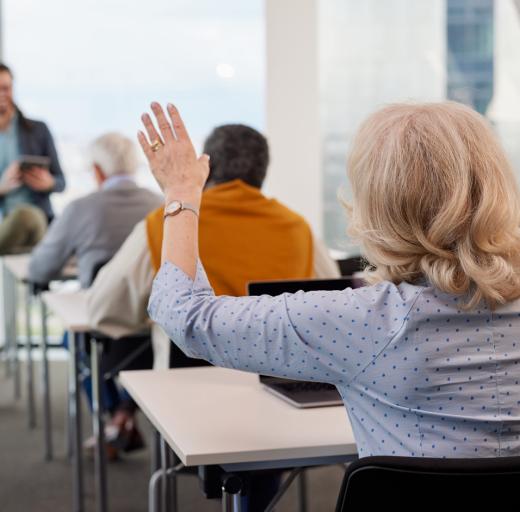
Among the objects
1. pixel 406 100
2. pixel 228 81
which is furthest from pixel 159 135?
pixel 228 81

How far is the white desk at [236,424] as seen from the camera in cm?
164

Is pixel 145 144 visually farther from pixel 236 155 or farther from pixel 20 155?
pixel 20 155

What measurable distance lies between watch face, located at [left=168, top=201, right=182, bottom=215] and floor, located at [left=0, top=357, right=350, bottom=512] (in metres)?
2.09

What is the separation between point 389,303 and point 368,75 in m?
4.88

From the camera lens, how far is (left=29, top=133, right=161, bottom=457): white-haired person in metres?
3.86

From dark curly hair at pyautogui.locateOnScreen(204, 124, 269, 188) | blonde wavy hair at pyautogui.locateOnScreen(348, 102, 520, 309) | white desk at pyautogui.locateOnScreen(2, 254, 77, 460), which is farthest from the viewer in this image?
white desk at pyautogui.locateOnScreen(2, 254, 77, 460)

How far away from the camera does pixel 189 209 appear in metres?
1.55

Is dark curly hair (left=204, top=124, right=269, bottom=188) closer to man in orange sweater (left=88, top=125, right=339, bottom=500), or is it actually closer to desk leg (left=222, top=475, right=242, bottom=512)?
man in orange sweater (left=88, top=125, right=339, bottom=500)

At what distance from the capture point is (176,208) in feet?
5.08

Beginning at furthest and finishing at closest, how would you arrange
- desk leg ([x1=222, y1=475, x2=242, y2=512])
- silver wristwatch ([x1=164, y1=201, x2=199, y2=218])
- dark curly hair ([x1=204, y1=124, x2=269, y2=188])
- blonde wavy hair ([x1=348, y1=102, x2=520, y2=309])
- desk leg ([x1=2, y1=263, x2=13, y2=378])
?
desk leg ([x1=2, y1=263, x2=13, y2=378]), dark curly hair ([x1=204, y1=124, x2=269, y2=188]), desk leg ([x1=222, y1=475, x2=242, y2=512]), silver wristwatch ([x1=164, y1=201, x2=199, y2=218]), blonde wavy hair ([x1=348, y1=102, x2=520, y2=309])

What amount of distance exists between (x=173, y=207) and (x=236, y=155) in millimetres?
1217

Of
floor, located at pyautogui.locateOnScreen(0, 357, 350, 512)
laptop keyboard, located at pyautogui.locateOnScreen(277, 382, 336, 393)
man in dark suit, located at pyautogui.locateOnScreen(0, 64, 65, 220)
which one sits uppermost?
man in dark suit, located at pyautogui.locateOnScreen(0, 64, 65, 220)

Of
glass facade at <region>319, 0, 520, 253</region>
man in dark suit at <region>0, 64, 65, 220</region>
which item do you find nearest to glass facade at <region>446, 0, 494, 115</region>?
glass facade at <region>319, 0, 520, 253</region>

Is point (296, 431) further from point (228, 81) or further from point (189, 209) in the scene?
point (228, 81)
